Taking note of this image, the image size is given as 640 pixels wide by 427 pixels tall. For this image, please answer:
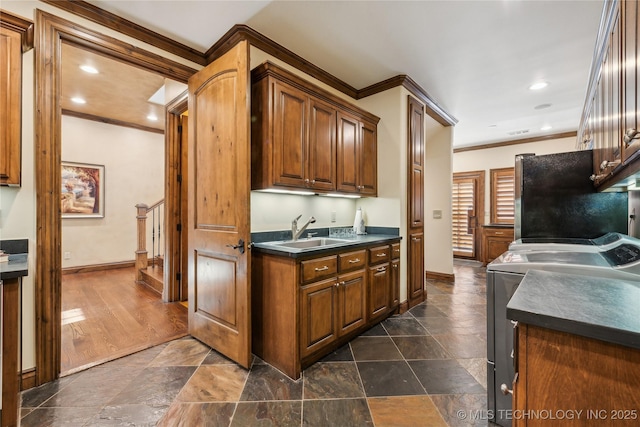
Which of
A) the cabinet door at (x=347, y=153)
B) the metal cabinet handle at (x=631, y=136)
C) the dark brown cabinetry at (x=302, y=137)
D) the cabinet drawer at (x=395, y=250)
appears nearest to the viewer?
the metal cabinet handle at (x=631, y=136)

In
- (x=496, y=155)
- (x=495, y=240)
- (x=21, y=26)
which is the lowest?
(x=495, y=240)

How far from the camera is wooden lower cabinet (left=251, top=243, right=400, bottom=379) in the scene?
6.59 ft

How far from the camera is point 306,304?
2062 millimetres

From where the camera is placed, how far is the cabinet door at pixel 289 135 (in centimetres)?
231

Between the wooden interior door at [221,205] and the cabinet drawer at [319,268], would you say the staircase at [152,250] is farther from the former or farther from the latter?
the cabinet drawer at [319,268]

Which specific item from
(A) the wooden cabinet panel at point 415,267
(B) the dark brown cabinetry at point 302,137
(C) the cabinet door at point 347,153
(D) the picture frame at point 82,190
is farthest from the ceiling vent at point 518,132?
(D) the picture frame at point 82,190

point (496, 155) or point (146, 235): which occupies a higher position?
point (496, 155)

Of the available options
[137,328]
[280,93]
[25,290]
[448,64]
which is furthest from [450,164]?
[25,290]

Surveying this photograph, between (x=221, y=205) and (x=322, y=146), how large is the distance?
1.14 meters

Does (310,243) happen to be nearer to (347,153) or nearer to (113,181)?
(347,153)

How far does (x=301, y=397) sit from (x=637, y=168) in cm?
214

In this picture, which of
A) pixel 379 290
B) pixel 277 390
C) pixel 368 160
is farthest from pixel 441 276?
pixel 277 390

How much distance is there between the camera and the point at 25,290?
183cm

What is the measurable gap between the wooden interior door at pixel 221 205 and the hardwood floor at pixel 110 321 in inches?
18.7
